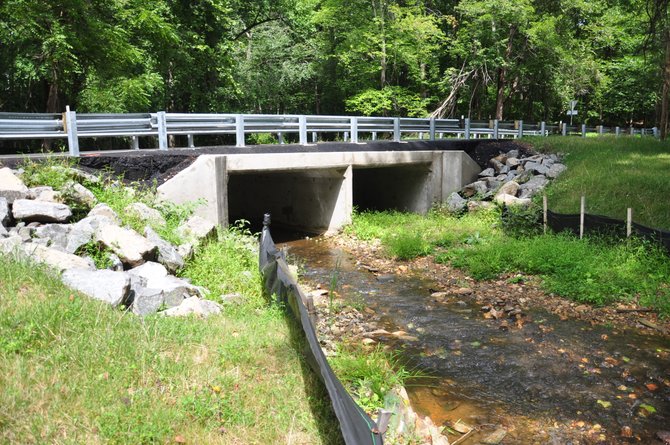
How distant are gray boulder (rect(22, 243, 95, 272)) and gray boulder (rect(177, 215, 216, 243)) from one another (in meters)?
2.78

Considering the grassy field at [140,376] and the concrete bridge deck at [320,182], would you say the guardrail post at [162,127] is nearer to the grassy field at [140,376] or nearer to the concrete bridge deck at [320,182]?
the concrete bridge deck at [320,182]

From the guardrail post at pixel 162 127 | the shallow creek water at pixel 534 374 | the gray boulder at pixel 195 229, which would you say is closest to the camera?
the shallow creek water at pixel 534 374

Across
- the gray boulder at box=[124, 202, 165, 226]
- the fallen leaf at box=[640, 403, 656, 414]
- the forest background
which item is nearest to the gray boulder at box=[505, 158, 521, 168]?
the forest background

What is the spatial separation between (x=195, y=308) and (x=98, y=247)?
7.05ft

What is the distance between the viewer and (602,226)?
1086cm

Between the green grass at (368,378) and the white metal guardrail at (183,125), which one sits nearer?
the green grass at (368,378)

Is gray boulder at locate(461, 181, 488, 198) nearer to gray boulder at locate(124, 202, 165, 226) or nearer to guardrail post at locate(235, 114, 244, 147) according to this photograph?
guardrail post at locate(235, 114, 244, 147)

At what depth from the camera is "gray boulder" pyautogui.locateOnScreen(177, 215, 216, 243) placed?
9414 mm

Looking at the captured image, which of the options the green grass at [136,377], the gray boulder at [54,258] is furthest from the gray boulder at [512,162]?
the gray boulder at [54,258]

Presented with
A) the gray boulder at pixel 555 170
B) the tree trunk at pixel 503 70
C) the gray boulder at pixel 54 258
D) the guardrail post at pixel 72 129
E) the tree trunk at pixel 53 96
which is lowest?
the gray boulder at pixel 54 258

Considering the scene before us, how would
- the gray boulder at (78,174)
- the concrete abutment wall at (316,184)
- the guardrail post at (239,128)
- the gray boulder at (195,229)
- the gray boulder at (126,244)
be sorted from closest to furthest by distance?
the gray boulder at (126,244) → the gray boulder at (78,174) → the gray boulder at (195,229) → the concrete abutment wall at (316,184) → the guardrail post at (239,128)

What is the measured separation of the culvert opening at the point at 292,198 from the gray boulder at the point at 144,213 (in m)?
4.46

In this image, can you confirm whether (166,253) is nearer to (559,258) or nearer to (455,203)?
(559,258)

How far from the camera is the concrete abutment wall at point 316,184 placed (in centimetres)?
1127
